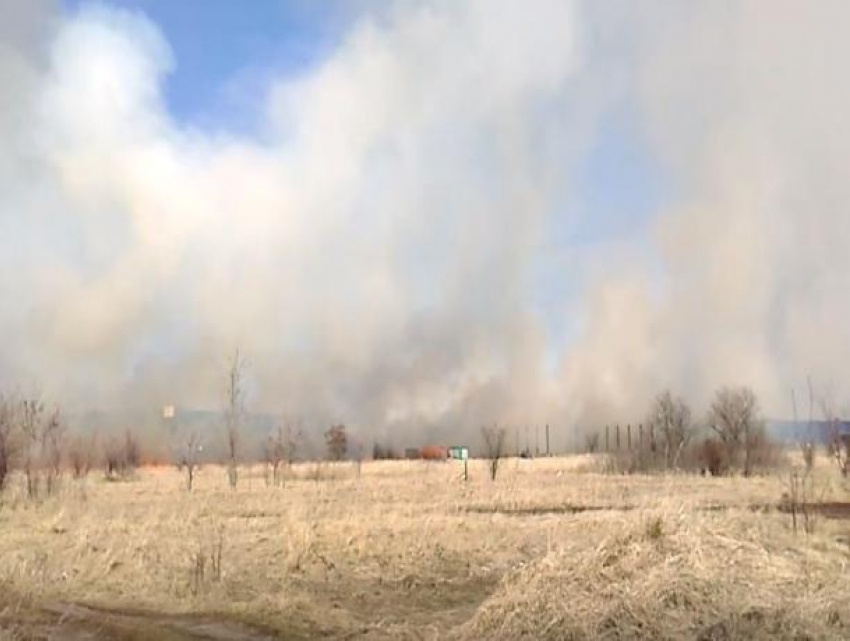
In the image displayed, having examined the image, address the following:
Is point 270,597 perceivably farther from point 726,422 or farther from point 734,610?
point 726,422

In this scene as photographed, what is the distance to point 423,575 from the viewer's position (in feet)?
62.6

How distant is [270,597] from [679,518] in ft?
22.3

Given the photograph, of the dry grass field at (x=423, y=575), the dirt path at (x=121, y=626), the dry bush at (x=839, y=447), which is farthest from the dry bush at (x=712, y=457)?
the dirt path at (x=121, y=626)

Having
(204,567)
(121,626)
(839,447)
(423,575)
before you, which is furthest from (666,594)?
(839,447)

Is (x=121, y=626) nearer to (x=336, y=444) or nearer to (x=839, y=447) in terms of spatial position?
(x=839, y=447)

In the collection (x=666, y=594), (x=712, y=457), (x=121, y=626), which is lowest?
(x=121, y=626)

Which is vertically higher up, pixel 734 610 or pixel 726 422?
pixel 726 422

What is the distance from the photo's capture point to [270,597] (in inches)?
637

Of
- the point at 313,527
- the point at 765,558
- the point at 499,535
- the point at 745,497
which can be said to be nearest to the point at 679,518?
the point at 765,558

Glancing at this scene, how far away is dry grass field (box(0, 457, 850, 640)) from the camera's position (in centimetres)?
1262

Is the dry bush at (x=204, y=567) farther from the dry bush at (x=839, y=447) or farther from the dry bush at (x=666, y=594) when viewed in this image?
the dry bush at (x=839, y=447)

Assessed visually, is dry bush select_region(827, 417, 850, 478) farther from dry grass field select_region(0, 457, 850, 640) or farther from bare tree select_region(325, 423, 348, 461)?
bare tree select_region(325, 423, 348, 461)

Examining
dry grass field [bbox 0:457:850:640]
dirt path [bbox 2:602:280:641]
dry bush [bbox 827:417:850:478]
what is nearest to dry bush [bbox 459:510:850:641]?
dry grass field [bbox 0:457:850:640]

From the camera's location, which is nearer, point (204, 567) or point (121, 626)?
point (121, 626)
